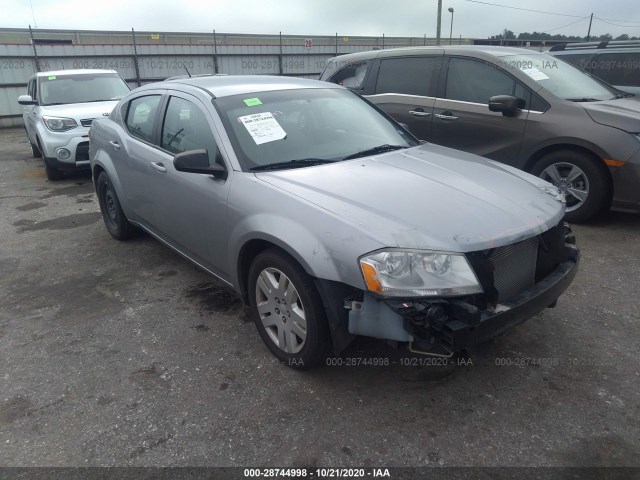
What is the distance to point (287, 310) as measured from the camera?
2682 mm

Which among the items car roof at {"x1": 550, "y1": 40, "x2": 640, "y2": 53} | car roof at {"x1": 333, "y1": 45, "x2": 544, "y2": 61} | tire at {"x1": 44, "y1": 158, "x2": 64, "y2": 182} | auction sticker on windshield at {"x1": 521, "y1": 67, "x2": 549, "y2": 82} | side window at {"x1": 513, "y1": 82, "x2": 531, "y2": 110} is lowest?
tire at {"x1": 44, "y1": 158, "x2": 64, "y2": 182}

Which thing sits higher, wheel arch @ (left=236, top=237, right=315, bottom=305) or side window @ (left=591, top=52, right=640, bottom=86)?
side window @ (left=591, top=52, right=640, bottom=86)

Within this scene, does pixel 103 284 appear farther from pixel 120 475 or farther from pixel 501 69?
pixel 501 69

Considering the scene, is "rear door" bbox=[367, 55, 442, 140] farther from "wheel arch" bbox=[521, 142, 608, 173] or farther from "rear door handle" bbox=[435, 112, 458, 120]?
"wheel arch" bbox=[521, 142, 608, 173]

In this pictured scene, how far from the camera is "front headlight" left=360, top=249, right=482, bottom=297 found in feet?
7.28

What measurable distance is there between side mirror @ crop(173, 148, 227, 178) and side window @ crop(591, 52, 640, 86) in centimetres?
680

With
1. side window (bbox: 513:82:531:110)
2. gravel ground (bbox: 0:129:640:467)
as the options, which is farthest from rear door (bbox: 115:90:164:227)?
side window (bbox: 513:82:531:110)

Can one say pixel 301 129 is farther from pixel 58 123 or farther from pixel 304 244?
pixel 58 123

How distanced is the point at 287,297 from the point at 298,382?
503 mm

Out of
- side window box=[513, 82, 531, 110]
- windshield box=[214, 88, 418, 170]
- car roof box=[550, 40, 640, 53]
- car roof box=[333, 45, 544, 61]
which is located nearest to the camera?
windshield box=[214, 88, 418, 170]

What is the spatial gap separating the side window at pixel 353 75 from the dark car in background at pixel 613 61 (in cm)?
308

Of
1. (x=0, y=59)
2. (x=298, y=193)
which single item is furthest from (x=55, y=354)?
(x=0, y=59)

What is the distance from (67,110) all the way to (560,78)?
23.7 feet

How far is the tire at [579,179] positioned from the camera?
15.4 feet
